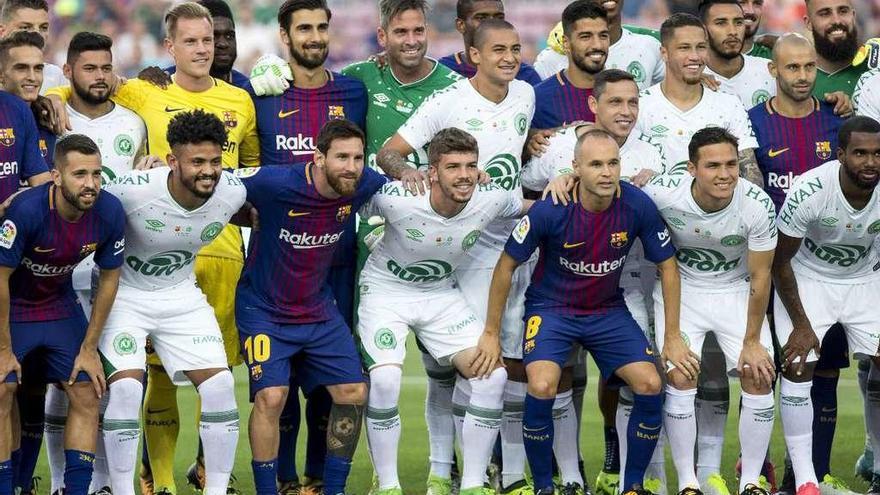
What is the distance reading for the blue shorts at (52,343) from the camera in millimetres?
8750

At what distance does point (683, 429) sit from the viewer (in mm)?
9273

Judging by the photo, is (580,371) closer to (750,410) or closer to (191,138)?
(750,410)

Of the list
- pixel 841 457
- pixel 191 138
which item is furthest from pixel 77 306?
pixel 841 457

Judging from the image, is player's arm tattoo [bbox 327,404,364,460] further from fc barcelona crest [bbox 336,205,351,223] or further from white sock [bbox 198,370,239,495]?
fc barcelona crest [bbox 336,205,351,223]

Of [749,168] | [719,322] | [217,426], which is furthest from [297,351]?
[749,168]

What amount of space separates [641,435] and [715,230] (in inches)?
49.7

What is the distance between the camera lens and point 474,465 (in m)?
9.32

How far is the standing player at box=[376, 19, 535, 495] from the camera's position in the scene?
380 inches

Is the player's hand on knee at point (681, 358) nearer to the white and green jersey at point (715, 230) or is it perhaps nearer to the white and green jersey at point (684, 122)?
the white and green jersey at point (715, 230)

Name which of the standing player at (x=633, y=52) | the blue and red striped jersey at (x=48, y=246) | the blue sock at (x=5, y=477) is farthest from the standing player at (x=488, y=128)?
the blue sock at (x=5, y=477)

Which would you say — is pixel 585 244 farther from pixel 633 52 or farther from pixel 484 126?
pixel 633 52

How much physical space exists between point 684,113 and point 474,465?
98.5 inches

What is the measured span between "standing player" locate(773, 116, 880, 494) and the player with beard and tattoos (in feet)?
8.72

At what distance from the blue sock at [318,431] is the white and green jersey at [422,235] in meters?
0.75
